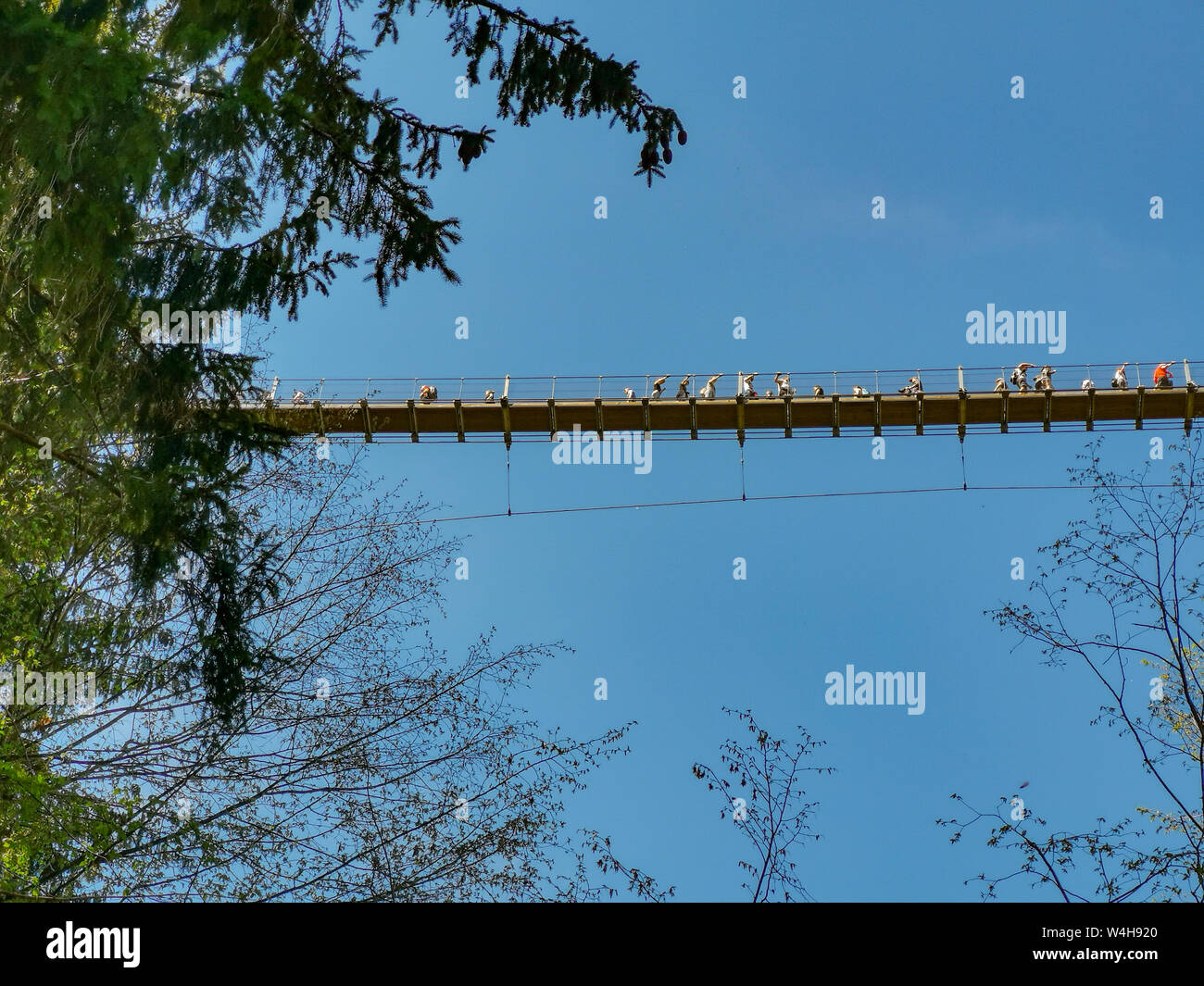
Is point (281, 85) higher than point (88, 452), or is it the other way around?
point (281, 85)

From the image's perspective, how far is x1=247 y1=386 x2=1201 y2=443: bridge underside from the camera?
11594mm

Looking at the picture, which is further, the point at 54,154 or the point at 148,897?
the point at 148,897

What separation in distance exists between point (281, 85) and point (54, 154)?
1599 millimetres

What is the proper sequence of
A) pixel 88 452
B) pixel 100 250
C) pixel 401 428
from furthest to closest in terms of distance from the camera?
pixel 401 428
pixel 88 452
pixel 100 250

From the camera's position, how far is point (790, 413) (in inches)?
461

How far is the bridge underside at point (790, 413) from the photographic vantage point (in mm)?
11594
